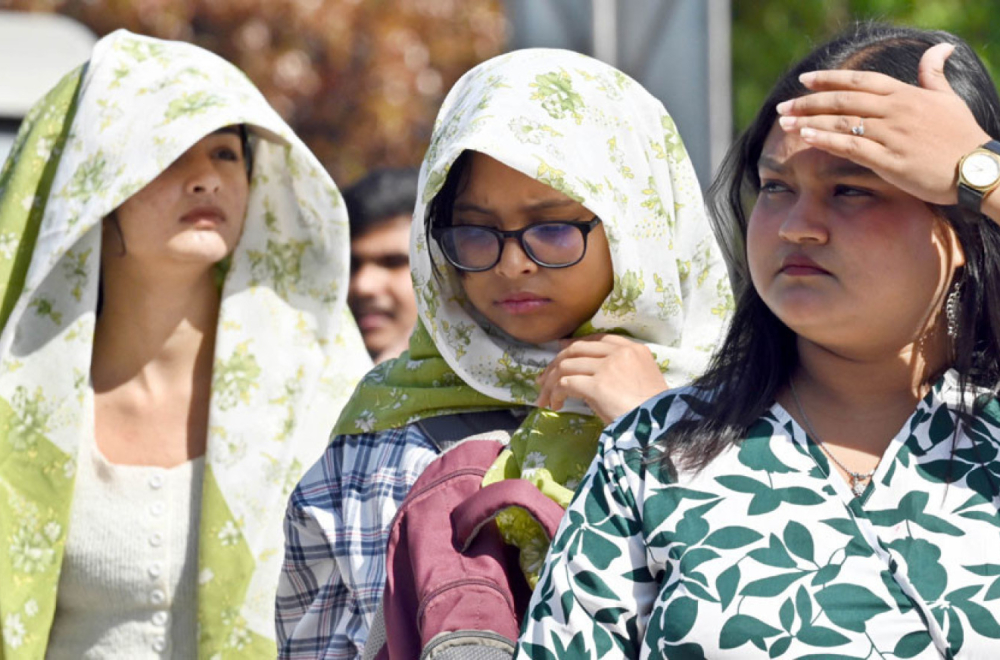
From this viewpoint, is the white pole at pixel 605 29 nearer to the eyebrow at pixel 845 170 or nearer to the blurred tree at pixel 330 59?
the eyebrow at pixel 845 170

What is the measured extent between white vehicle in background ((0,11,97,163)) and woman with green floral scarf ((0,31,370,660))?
251 cm

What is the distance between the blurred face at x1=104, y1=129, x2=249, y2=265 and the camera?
12.3 ft

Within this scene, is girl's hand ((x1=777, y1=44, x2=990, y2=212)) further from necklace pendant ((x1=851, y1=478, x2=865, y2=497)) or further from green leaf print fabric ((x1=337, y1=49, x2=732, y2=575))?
green leaf print fabric ((x1=337, y1=49, x2=732, y2=575))

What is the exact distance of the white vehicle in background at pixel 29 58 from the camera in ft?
21.0

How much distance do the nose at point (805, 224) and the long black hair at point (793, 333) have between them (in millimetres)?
148

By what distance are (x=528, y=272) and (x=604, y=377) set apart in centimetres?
23

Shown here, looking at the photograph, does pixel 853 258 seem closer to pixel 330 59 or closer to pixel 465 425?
pixel 465 425

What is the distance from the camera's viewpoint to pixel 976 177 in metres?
2.09

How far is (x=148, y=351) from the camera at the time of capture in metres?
3.90

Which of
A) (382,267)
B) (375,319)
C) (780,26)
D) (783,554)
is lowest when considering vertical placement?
(780,26)

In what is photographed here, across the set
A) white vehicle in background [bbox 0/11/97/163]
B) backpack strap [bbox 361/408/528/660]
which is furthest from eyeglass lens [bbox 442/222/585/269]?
white vehicle in background [bbox 0/11/97/163]

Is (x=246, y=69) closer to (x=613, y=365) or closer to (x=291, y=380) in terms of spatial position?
(x=291, y=380)

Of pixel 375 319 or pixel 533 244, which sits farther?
pixel 375 319

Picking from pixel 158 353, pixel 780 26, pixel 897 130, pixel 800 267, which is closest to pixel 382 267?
pixel 158 353
